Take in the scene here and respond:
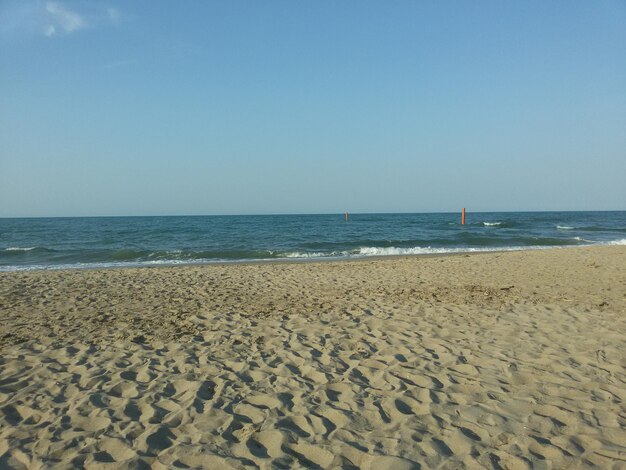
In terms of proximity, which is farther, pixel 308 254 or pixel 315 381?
pixel 308 254

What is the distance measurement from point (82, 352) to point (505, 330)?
5276mm

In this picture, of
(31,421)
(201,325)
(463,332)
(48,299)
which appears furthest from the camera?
(48,299)

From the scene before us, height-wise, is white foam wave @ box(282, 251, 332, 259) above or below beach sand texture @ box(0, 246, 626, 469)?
below

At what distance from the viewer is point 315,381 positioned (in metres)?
4.04

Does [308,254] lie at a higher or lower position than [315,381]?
lower

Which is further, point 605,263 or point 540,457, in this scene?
point 605,263

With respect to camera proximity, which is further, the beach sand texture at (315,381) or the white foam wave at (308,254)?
the white foam wave at (308,254)

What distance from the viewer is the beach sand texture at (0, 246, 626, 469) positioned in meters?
2.94

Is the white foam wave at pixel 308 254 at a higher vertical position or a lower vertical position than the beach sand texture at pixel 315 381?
lower

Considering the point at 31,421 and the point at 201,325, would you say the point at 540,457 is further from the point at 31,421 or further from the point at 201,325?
the point at 201,325

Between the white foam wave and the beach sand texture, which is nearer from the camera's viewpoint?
the beach sand texture

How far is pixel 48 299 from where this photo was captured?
26.5ft

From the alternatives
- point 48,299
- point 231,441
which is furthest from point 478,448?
point 48,299

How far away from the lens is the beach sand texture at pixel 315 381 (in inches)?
116
